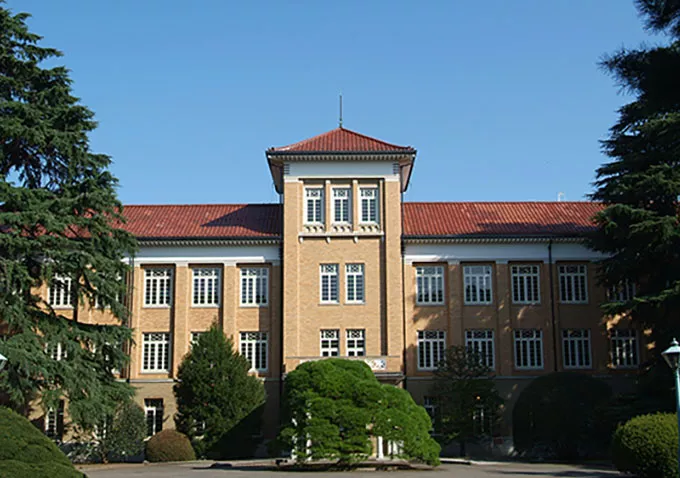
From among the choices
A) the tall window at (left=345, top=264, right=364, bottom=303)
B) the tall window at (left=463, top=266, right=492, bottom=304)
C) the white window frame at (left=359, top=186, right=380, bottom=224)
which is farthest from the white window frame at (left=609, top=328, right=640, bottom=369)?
the white window frame at (left=359, top=186, right=380, bottom=224)

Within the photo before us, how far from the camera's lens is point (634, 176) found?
109 ft

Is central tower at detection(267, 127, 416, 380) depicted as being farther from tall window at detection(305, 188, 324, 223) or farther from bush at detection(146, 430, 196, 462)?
bush at detection(146, 430, 196, 462)

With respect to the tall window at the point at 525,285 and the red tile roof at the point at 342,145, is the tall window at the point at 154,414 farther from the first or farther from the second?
the tall window at the point at 525,285

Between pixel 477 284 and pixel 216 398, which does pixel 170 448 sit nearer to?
pixel 216 398

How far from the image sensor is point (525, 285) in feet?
132

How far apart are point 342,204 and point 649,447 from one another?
1927cm

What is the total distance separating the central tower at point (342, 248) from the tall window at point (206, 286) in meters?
3.40

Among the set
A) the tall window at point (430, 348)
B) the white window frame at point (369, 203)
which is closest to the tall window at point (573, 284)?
the tall window at point (430, 348)

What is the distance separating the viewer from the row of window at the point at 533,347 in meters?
39.4

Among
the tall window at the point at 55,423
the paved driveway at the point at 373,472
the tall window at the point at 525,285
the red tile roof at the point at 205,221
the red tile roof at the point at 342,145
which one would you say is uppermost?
the red tile roof at the point at 342,145

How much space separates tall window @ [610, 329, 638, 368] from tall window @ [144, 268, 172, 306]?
66.4 feet

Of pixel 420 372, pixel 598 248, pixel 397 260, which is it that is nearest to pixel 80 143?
pixel 397 260

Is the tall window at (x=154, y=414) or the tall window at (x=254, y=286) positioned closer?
the tall window at (x=154, y=414)

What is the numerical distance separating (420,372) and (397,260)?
5.09 m
